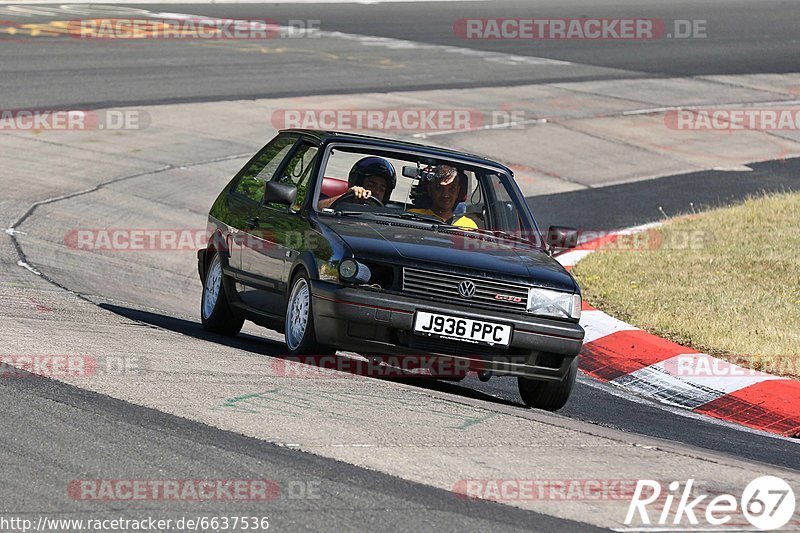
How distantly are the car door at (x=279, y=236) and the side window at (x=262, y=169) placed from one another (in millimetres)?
210

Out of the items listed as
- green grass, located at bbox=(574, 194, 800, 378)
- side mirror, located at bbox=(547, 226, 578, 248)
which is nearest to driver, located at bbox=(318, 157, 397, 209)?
side mirror, located at bbox=(547, 226, 578, 248)

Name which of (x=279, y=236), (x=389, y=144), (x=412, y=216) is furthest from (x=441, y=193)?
(x=279, y=236)

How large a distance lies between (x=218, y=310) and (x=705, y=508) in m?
5.09

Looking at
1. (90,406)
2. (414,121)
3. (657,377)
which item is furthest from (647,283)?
(414,121)

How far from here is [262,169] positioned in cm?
999

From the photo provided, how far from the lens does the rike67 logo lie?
5383mm

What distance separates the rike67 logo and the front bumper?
2.03 m

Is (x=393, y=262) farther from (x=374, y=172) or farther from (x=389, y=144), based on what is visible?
(x=389, y=144)

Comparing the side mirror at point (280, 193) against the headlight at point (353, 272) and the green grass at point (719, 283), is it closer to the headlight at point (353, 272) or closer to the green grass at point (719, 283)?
the headlight at point (353, 272)

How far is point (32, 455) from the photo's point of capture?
5.52m

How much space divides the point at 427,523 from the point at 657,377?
15.9 feet

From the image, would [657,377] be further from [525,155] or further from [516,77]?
[516,77]

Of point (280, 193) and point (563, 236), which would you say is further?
point (563, 236)

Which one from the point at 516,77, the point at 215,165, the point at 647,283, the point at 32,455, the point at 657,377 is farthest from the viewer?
the point at 516,77
